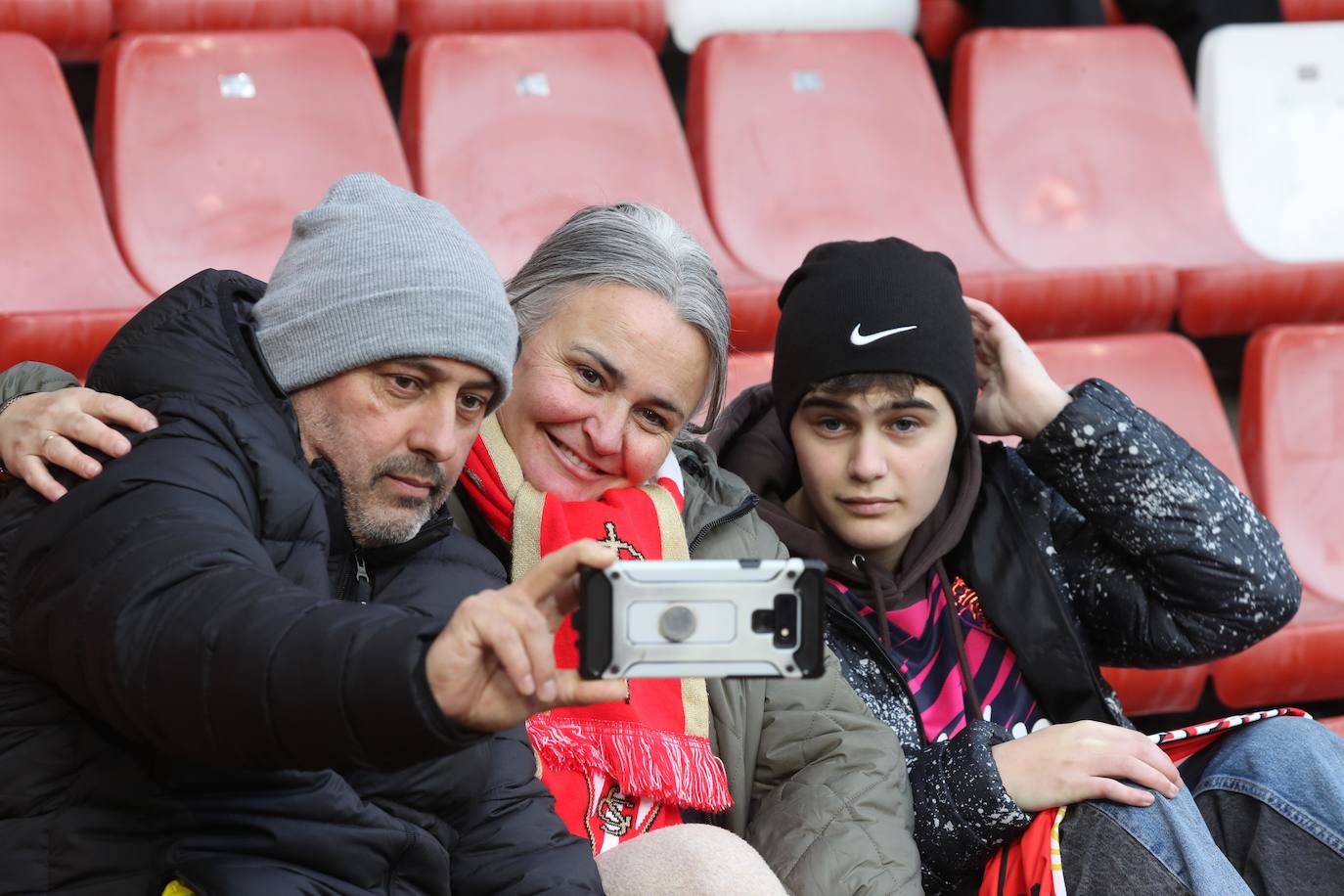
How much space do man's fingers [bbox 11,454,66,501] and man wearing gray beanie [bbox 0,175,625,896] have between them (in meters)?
0.02

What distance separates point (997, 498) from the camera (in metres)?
2.22

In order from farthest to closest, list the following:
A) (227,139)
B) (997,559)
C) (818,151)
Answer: (818,151), (227,139), (997,559)

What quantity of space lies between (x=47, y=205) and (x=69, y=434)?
1.45 m

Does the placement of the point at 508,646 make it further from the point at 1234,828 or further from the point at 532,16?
the point at 532,16

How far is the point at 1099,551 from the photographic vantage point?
2.26 m

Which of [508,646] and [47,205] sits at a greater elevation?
[508,646]

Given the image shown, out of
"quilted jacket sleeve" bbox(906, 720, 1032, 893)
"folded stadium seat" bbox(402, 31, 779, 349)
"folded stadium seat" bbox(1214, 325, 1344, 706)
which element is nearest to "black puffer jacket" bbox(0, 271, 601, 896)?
"quilted jacket sleeve" bbox(906, 720, 1032, 893)

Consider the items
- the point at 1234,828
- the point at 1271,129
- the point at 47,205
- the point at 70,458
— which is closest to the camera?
the point at 70,458

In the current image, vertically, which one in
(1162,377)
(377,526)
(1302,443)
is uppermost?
(377,526)

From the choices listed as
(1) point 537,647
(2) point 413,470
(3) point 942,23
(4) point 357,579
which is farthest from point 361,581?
(3) point 942,23

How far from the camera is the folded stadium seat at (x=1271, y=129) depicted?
3.53 metres

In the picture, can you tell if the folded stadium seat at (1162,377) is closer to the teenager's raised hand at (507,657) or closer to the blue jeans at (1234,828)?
the blue jeans at (1234,828)

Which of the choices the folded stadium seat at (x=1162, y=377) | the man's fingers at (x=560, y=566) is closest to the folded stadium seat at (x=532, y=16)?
the folded stadium seat at (x=1162, y=377)

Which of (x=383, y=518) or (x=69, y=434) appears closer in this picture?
(x=69, y=434)
